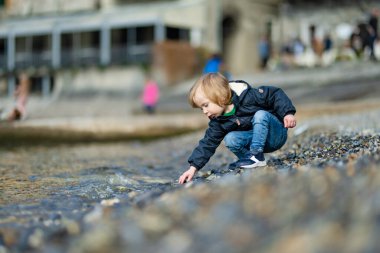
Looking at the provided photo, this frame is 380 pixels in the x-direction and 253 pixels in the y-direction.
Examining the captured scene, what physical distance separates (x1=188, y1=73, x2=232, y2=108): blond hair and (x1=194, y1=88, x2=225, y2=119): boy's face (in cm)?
2

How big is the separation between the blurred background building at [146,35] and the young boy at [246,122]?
20653 mm

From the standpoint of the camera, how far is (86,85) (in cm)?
2833

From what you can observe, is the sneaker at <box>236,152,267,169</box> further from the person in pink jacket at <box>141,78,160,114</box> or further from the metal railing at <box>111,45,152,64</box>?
the metal railing at <box>111,45,152,64</box>

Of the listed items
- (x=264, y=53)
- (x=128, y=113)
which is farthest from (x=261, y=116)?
(x=264, y=53)

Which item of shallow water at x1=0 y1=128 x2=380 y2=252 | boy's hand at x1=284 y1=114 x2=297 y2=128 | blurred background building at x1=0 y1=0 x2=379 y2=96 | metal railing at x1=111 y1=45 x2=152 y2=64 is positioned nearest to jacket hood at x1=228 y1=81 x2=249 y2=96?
boy's hand at x1=284 y1=114 x2=297 y2=128

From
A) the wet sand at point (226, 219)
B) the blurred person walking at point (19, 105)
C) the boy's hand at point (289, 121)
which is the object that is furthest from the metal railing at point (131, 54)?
the wet sand at point (226, 219)

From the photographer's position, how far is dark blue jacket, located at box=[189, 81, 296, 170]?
16.8 ft

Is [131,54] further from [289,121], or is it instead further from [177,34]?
[289,121]

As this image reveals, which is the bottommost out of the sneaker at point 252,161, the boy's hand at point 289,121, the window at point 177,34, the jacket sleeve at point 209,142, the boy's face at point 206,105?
the sneaker at point 252,161

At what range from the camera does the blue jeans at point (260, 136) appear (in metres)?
5.17

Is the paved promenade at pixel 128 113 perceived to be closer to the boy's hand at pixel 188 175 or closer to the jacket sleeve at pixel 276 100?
the boy's hand at pixel 188 175

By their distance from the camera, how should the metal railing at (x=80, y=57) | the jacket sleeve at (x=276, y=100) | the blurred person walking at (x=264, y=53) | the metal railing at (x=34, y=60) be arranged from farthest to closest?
the metal railing at (x=34, y=60), the metal railing at (x=80, y=57), the blurred person walking at (x=264, y=53), the jacket sleeve at (x=276, y=100)

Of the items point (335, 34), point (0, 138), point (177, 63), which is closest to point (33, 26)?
point (177, 63)

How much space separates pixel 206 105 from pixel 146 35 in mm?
25777
